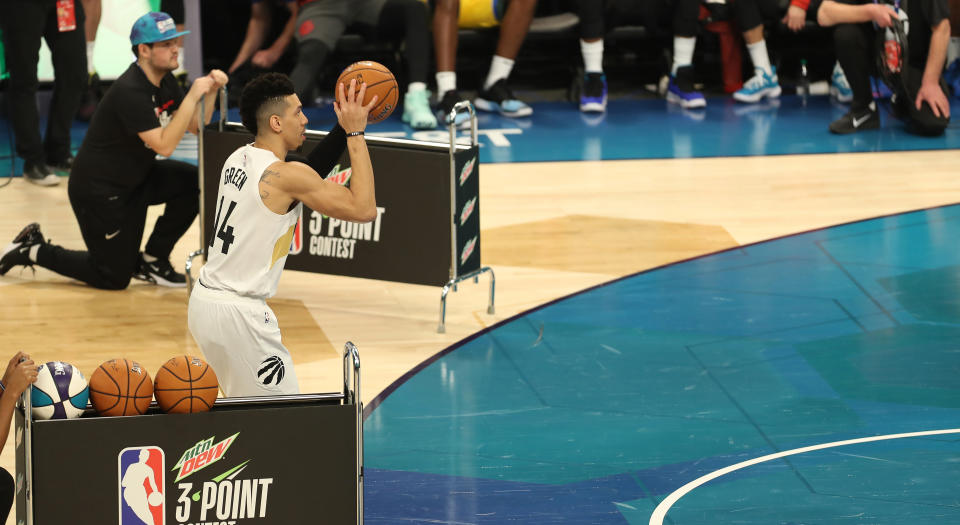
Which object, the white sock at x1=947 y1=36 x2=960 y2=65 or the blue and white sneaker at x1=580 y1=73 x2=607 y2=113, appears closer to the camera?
the blue and white sneaker at x1=580 y1=73 x2=607 y2=113

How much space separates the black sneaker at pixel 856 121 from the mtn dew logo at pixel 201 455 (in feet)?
29.8

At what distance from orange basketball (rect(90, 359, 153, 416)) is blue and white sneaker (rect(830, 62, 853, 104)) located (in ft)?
33.7

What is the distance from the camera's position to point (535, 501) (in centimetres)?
525

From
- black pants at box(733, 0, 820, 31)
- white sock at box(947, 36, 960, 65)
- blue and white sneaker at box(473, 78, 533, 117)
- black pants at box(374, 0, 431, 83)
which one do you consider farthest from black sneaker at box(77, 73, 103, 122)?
white sock at box(947, 36, 960, 65)

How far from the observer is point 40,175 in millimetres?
10211

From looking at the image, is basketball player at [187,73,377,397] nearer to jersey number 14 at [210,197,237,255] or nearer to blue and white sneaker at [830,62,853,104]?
jersey number 14 at [210,197,237,255]

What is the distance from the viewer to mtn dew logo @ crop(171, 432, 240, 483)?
3869 mm

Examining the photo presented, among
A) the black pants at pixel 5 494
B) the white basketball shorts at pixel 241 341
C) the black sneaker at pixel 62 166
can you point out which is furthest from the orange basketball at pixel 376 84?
the black sneaker at pixel 62 166

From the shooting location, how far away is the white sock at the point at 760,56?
12817 mm

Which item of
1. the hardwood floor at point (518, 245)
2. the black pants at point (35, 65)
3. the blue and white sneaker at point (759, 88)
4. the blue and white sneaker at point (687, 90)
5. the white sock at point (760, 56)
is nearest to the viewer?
the hardwood floor at point (518, 245)

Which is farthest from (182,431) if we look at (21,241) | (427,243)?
(21,241)

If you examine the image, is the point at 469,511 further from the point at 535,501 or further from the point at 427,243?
the point at 427,243

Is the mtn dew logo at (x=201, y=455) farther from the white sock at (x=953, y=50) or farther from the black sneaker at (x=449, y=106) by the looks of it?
the white sock at (x=953, y=50)

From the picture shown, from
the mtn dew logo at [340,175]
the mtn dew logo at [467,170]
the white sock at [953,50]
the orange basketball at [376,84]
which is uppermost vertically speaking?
the orange basketball at [376,84]
